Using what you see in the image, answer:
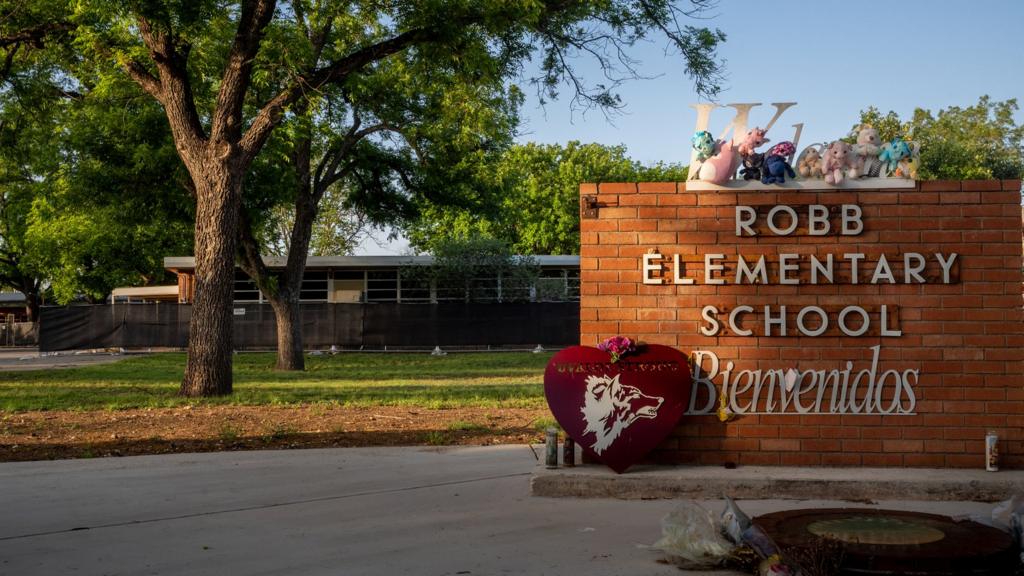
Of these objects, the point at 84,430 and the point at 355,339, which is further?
the point at 355,339

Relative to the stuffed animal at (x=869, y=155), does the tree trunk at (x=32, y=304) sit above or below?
below

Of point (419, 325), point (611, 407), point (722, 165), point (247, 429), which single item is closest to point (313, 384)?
point (247, 429)

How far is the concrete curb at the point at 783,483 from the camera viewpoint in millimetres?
6512

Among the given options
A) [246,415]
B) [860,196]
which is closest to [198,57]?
[246,415]

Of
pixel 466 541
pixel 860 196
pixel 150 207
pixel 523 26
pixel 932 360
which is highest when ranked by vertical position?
pixel 523 26

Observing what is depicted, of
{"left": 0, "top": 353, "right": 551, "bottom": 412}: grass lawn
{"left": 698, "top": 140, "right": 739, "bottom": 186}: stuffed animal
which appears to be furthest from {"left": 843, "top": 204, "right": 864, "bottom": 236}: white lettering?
{"left": 0, "top": 353, "right": 551, "bottom": 412}: grass lawn

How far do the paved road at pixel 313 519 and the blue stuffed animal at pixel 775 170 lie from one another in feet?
8.18

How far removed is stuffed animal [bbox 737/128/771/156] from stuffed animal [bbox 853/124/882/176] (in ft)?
2.39

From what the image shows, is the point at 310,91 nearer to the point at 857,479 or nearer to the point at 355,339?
the point at 857,479

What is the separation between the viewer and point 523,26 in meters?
15.3

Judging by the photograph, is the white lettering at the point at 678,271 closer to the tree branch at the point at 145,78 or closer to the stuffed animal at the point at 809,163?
the stuffed animal at the point at 809,163

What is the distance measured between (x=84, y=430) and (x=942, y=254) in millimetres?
9476

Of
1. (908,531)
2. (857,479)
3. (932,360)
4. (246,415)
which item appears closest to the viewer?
(908,531)

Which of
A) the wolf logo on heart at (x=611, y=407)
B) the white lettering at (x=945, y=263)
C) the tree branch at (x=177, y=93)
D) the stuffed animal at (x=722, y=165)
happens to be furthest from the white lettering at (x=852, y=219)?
the tree branch at (x=177, y=93)
